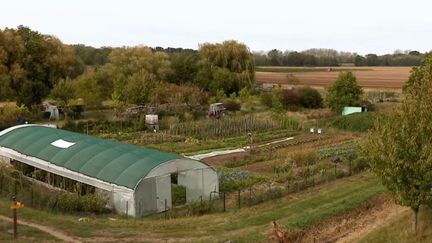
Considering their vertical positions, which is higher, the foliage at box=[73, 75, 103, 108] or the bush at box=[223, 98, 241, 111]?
the foliage at box=[73, 75, 103, 108]

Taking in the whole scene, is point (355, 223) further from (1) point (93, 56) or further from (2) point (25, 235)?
(1) point (93, 56)

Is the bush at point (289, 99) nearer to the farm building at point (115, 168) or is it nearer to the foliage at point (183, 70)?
the foliage at point (183, 70)

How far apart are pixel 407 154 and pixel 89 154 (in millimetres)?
13173

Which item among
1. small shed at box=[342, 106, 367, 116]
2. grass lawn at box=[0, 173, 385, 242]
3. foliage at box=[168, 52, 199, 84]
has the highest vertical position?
foliage at box=[168, 52, 199, 84]

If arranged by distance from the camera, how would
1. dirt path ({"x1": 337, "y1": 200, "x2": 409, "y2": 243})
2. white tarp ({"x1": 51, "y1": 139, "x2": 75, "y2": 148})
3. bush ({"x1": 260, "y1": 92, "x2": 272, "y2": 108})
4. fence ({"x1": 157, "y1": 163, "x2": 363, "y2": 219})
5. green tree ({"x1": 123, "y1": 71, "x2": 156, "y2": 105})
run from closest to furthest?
1. dirt path ({"x1": 337, "y1": 200, "x2": 409, "y2": 243})
2. fence ({"x1": 157, "y1": 163, "x2": 363, "y2": 219})
3. white tarp ({"x1": 51, "y1": 139, "x2": 75, "y2": 148})
4. green tree ({"x1": 123, "y1": 71, "x2": 156, "y2": 105})
5. bush ({"x1": 260, "y1": 92, "x2": 272, "y2": 108})

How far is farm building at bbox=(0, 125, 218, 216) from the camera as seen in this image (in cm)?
2017

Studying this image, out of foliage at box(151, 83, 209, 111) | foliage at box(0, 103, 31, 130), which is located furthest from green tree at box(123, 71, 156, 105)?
foliage at box(0, 103, 31, 130)

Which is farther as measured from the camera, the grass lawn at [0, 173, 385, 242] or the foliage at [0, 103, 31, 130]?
the foliage at [0, 103, 31, 130]

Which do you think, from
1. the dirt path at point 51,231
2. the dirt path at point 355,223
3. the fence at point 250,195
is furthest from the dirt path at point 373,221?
the dirt path at point 51,231

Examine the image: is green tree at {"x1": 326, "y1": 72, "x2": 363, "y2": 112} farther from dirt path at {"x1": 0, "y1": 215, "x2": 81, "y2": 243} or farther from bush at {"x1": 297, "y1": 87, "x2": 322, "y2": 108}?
dirt path at {"x1": 0, "y1": 215, "x2": 81, "y2": 243}

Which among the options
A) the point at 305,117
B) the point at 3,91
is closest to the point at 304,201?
the point at 305,117

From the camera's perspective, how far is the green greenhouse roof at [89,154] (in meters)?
20.7

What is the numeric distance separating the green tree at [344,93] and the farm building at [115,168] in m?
28.0

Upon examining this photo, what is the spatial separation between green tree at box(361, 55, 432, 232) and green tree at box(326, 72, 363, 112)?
34053 millimetres
